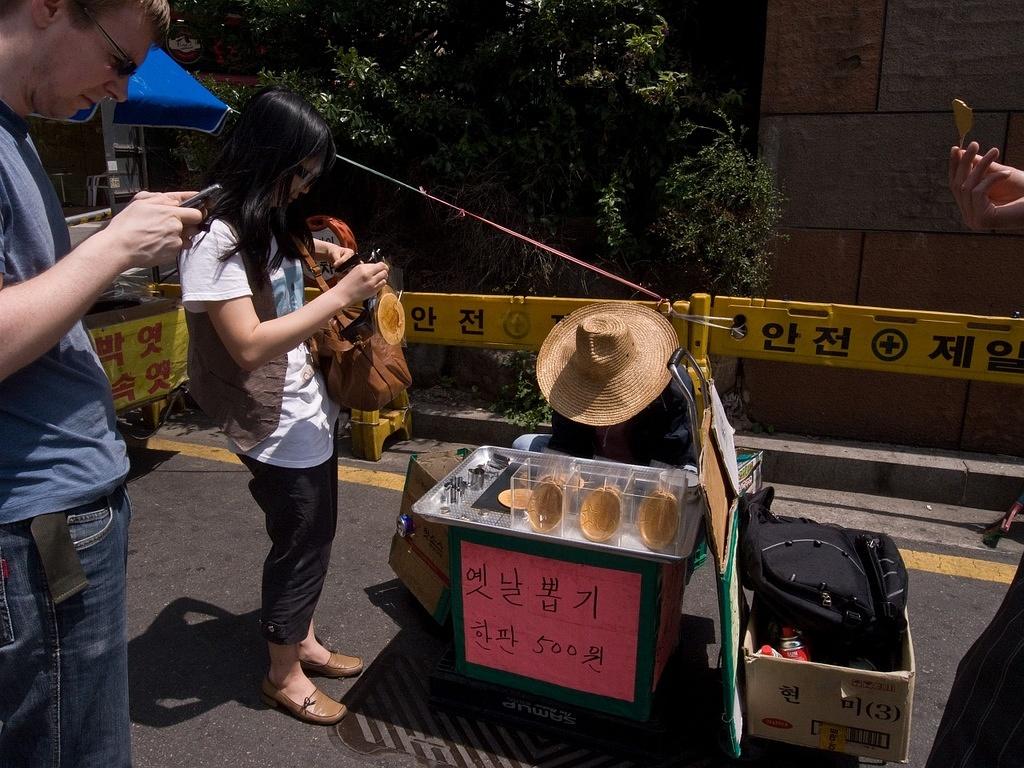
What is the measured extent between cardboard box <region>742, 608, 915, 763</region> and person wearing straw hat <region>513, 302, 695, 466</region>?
34.8 inches

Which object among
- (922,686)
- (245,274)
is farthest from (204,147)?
(922,686)

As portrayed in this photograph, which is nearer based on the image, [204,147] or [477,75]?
[477,75]

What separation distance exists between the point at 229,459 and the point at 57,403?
374 cm

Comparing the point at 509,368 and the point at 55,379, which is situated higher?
the point at 55,379

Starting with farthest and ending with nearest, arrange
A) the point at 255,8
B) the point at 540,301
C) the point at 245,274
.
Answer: the point at 255,8 < the point at 540,301 < the point at 245,274

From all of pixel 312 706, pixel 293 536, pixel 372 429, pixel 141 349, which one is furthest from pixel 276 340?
pixel 141 349

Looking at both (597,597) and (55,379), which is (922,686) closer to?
(597,597)

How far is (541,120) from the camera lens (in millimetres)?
5887

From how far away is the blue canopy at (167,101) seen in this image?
5.66 meters

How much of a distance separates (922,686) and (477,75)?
4955 millimetres

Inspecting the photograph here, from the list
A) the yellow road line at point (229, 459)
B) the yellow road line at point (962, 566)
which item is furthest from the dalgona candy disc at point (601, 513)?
the yellow road line at point (229, 459)

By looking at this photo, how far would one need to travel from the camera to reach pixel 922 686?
2818 millimetres

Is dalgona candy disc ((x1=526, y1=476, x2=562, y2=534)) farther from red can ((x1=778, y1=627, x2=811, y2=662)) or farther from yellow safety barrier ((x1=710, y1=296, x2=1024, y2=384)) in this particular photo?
yellow safety barrier ((x1=710, y1=296, x2=1024, y2=384))

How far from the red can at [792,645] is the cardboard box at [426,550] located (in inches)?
46.3
